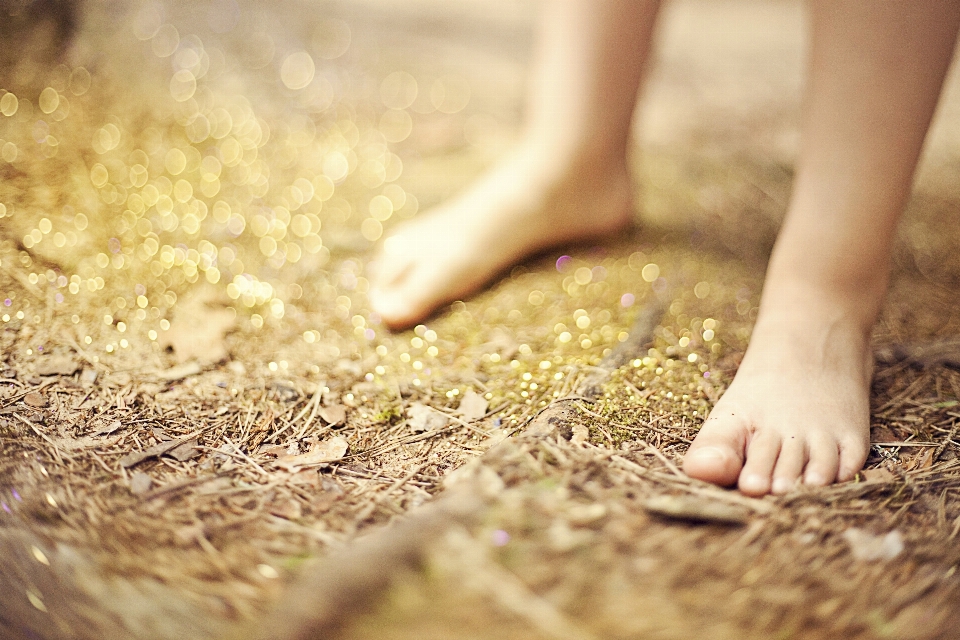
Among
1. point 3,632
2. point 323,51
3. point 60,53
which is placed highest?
point 323,51

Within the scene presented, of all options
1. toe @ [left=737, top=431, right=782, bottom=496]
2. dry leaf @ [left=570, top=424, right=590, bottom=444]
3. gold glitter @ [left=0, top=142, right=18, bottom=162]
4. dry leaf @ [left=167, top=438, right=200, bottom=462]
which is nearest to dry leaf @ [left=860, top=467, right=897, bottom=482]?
toe @ [left=737, top=431, right=782, bottom=496]

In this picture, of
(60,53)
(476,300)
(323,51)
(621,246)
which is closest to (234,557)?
(476,300)

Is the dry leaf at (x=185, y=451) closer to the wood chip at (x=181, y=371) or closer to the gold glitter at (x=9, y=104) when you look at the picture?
the wood chip at (x=181, y=371)

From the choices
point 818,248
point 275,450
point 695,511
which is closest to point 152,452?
point 275,450

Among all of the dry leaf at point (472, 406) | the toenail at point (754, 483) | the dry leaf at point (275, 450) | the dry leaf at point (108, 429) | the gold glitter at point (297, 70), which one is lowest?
the dry leaf at point (275, 450)

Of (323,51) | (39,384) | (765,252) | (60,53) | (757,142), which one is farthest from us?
(323,51)

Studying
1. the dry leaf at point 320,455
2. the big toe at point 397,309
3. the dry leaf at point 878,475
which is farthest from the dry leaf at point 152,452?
the dry leaf at point 878,475

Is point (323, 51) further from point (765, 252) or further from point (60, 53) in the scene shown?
point (765, 252)
